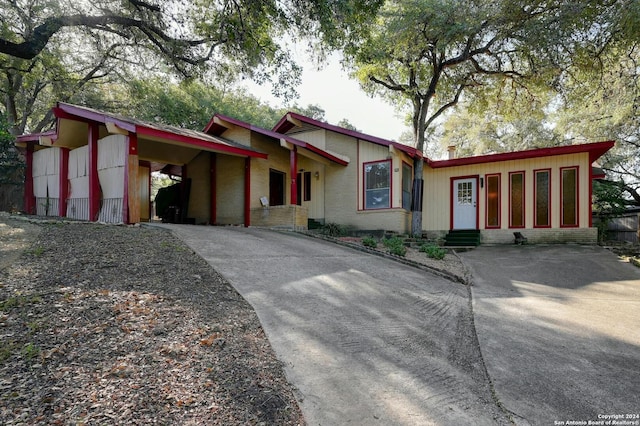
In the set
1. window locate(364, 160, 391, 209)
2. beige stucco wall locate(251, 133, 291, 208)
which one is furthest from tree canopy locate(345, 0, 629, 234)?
beige stucco wall locate(251, 133, 291, 208)

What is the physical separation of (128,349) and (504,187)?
479 inches

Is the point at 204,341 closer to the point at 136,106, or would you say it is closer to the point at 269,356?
the point at 269,356

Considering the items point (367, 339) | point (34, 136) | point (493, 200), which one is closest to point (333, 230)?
point (493, 200)

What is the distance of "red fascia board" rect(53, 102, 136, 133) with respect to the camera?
7.97 metres

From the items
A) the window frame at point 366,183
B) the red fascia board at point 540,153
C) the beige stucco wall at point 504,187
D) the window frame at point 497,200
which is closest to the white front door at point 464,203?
the beige stucco wall at point 504,187

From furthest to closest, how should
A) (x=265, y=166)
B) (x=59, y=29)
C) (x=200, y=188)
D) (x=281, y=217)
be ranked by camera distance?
(x=200, y=188)
(x=265, y=166)
(x=281, y=217)
(x=59, y=29)

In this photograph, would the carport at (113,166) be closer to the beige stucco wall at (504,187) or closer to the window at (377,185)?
the window at (377,185)

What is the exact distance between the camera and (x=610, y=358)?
2.93 meters

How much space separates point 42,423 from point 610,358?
4.26 metres

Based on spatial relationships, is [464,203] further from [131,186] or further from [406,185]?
[131,186]

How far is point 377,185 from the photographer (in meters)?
11.6

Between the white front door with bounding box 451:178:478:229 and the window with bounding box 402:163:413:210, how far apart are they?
1.70 metres

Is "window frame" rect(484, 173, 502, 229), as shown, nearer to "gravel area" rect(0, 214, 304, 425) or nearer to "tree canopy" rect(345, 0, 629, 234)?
"tree canopy" rect(345, 0, 629, 234)

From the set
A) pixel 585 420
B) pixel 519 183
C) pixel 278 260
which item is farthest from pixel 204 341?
pixel 519 183
